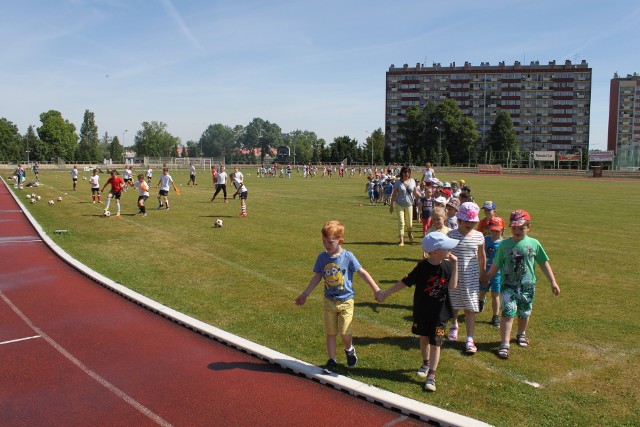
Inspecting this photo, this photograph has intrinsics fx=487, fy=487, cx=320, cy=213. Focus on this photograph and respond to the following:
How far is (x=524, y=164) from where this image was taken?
10806cm

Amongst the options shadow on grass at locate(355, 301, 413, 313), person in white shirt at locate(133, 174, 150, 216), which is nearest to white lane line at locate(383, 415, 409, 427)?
shadow on grass at locate(355, 301, 413, 313)

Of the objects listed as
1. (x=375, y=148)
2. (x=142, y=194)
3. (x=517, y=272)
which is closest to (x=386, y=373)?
(x=517, y=272)

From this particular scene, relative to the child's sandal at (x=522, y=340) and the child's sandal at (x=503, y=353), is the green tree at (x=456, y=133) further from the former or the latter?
A: the child's sandal at (x=503, y=353)

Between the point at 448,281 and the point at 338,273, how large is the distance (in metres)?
1.13

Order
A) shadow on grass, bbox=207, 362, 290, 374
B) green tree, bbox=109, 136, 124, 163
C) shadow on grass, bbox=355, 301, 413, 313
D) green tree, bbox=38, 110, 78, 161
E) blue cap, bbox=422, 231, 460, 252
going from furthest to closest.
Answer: green tree, bbox=109, 136, 124, 163
green tree, bbox=38, 110, 78, 161
shadow on grass, bbox=355, 301, 413, 313
shadow on grass, bbox=207, 362, 290, 374
blue cap, bbox=422, 231, 460, 252

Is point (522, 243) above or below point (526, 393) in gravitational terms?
above

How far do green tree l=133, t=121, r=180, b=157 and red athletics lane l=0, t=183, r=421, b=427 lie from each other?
6385 inches

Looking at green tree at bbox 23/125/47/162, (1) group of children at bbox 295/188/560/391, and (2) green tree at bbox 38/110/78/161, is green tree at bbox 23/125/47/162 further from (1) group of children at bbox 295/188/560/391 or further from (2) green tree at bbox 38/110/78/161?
(1) group of children at bbox 295/188/560/391

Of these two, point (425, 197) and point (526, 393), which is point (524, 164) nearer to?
point (425, 197)

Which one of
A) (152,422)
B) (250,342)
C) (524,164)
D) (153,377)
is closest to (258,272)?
(250,342)

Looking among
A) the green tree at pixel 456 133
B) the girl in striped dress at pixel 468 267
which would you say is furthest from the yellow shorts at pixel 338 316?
the green tree at pixel 456 133

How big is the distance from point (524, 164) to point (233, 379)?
113 m

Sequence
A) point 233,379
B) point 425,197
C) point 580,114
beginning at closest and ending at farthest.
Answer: point 233,379
point 425,197
point 580,114

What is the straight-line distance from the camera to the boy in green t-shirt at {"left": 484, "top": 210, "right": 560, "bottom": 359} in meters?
5.79
